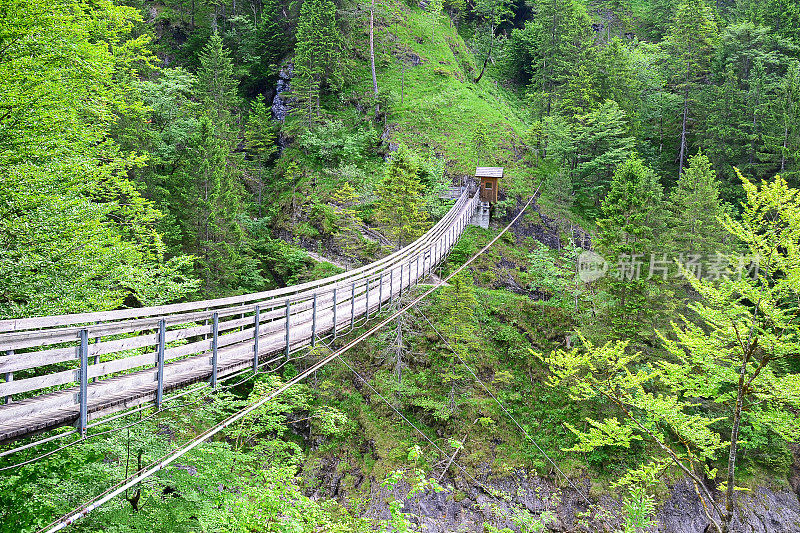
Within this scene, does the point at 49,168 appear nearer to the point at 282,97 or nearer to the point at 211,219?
the point at 211,219

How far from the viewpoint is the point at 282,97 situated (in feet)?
90.8

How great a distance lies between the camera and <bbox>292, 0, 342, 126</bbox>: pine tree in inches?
957

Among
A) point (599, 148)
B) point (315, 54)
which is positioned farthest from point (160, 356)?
point (315, 54)

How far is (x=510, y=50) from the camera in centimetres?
3866

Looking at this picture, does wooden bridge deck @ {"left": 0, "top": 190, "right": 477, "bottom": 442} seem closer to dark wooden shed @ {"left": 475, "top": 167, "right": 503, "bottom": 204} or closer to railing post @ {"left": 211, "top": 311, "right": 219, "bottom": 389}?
railing post @ {"left": 211, "top": 311, "right": 219, "bottom": 389}

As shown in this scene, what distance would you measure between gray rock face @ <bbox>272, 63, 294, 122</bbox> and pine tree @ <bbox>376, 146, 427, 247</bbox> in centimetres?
1509

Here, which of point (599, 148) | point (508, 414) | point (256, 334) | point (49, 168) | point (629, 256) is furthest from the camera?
point (599, 148)

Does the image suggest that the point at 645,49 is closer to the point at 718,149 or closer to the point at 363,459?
the point at 718,149

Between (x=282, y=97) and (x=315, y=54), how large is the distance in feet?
12.3

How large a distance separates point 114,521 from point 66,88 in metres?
6.72

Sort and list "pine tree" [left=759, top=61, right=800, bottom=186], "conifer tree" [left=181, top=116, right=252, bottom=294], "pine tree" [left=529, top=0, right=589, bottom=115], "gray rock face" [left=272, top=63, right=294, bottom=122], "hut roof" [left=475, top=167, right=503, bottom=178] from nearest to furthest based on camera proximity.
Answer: "conifer tree" [left=181, top=116, right=252, bottom=294]
"hut roof" [left=475, top=167, right=503, bottom=178]
"pine tree" [left=759, top=61, right=800, bottom=186]
"gray rock face" [left=272, top=63, right=294, bottom=122]
"pine tree" [left=529, top=0, right=589, bottom=115]

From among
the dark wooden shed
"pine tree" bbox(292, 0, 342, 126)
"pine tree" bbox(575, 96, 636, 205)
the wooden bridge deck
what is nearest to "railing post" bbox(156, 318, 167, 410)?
the wooden bridge deck

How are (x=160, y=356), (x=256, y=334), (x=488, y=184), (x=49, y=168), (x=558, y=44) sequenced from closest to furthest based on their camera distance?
(x=160, y=356), (x=256, y=334), (x=49, y=168), (x=488, y=184), (x=558, y=44)

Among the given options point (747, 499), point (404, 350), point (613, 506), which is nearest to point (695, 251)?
point (747, 499)
